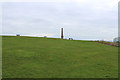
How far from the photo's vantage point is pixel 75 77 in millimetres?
7367

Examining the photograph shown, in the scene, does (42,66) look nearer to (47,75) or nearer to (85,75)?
(47,75)

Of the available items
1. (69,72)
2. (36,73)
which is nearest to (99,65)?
(69,72)

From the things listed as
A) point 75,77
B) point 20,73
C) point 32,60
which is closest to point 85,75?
point 75,77

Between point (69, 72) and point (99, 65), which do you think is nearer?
point (69, 72)

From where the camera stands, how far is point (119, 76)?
25.7 ft

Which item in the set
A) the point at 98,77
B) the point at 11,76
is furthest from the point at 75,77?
the point at 11,76

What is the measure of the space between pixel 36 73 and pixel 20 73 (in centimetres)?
76

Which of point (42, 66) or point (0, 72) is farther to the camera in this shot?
point (42, 66)

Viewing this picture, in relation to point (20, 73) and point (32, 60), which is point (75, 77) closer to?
point (20, 73)

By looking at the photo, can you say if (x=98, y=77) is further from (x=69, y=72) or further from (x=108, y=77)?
(x=69, y=72)

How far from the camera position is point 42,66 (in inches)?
350

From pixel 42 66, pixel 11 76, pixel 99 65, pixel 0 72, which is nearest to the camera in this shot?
pixel 11 76

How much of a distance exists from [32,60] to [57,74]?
2952mm

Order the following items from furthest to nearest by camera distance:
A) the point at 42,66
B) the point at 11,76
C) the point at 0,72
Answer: the point at 42,66 → the point at 0,72 → the point at 11,76
